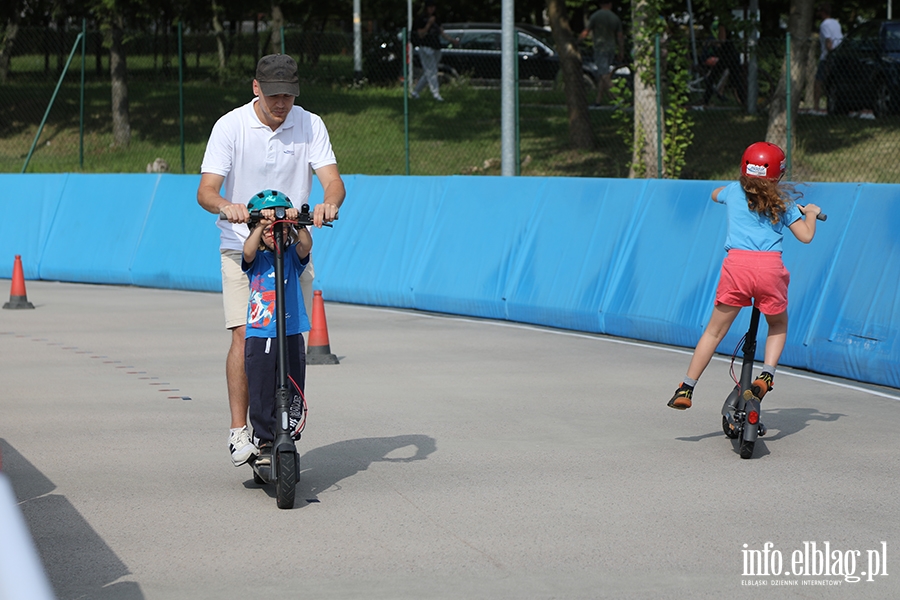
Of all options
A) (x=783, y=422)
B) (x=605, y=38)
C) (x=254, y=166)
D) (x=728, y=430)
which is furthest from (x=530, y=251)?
(x=605, y=38)

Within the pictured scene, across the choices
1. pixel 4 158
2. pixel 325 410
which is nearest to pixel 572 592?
pixel 325 410

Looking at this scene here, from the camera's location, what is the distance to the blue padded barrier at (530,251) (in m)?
9.59

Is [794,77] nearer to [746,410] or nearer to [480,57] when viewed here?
[746,410]

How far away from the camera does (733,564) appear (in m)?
5.06

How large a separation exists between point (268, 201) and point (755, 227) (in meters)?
2.65

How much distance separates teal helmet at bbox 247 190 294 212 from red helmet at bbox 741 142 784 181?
2.49 m

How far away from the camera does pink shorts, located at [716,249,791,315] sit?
7051mm

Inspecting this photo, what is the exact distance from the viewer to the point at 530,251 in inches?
510

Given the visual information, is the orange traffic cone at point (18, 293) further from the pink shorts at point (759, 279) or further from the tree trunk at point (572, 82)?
the tree trunk at point (572, 82)

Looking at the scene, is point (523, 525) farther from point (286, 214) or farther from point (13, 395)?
point (13, 395)

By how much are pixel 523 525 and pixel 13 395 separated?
466 centimetres

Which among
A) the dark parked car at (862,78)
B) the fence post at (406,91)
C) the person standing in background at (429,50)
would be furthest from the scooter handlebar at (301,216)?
the person standing in background at (429,50)

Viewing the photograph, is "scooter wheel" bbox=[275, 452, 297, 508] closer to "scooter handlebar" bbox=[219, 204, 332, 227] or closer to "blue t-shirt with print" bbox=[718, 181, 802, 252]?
"scooter handlebar" bbox=[219, 204, 332, 227]

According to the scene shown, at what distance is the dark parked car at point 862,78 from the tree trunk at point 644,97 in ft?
7.64
